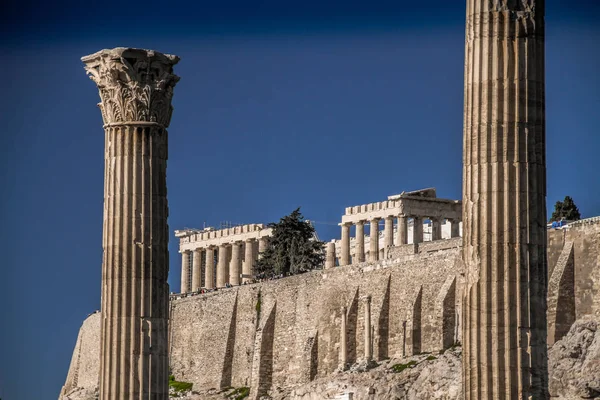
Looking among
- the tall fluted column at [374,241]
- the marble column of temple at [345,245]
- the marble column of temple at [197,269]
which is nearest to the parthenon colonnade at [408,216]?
the tall fluted column at [374,241]

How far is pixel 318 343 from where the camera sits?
221ft

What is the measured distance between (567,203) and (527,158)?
49940mm

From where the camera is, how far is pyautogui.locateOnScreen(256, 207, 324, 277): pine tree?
8088 cm

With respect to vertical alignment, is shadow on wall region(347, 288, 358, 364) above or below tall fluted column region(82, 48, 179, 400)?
above

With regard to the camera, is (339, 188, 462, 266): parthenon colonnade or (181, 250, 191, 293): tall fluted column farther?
(181, 250, 191, 293): tall fluted column

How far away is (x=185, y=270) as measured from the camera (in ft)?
307

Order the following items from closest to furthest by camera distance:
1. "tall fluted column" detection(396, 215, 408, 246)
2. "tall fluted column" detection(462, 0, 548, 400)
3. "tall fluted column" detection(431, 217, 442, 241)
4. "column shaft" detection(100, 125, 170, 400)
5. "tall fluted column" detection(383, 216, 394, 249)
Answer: "tall fluted column" detection(462, 0, 548, 400), "column shaft" detection(100, 125, 170, 400), "tall fluted column" detection(396, 215, 408, 246), "tall fluted column" detection(431, 217, 442, 241), "tall fluted column" detection(383, 216, 394, 249)

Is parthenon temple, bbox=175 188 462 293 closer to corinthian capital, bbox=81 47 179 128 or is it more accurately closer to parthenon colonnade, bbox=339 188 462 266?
parthenon colonnade, bbox=339 188 462 266

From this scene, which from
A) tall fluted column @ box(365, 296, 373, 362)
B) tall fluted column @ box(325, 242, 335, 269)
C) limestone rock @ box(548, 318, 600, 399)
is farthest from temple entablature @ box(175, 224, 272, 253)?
limestone rock @ box(548, 318, 600, 399)

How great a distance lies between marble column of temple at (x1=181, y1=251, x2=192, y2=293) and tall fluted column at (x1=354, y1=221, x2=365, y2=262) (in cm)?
1265

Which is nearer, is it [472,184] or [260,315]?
[472,184]

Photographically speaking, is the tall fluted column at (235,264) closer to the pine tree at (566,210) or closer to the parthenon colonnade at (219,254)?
the parthenon colonnade at (219,254)

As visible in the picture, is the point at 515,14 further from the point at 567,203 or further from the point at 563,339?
the point at 567,203

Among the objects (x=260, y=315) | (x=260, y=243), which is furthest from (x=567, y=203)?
(x=260, y=243)
